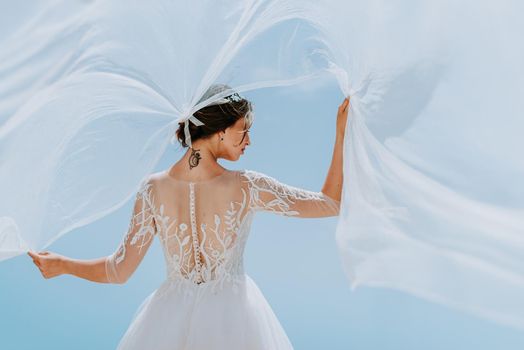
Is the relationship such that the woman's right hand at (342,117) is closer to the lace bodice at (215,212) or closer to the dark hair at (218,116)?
the lace bodice at (215,212)

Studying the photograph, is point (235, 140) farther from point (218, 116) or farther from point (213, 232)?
point (213, 232)

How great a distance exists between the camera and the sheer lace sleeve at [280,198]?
10.3 feet

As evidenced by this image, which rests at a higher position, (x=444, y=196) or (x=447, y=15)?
(x=447, y=15)

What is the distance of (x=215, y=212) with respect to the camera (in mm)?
3170

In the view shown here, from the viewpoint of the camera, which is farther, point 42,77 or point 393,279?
point 42,77

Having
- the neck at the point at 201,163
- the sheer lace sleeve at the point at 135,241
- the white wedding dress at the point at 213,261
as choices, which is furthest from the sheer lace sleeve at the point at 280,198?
the sheer lace sleeve at the point at 135,241

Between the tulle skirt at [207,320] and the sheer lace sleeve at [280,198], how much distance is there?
0.30m

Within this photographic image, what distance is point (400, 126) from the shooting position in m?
2.86

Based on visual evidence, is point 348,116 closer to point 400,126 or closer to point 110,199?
point 400,126

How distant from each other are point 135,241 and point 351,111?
102 centimetres

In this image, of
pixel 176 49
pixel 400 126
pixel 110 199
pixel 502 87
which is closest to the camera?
pixel 502 87

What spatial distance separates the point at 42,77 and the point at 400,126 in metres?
1.39

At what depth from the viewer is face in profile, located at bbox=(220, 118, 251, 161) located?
10.5 feet

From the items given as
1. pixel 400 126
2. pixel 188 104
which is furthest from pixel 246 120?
pixel 400 126
